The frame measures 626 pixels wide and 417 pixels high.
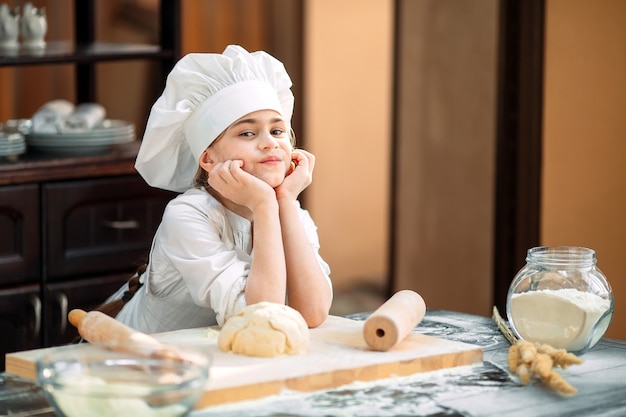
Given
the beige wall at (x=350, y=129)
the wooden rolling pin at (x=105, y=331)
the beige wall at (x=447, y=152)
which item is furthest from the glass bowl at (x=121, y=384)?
the beige wall at (x=350, y=129)

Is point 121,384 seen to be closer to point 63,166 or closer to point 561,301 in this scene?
point 561,301

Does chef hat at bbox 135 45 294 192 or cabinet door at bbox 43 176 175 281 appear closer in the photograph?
chef hat at bbox 135 45 294 192

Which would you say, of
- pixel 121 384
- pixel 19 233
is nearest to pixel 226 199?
pixel 121 384

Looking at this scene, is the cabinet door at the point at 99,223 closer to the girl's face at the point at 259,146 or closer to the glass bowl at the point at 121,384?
the girl's face at the point at 259,146

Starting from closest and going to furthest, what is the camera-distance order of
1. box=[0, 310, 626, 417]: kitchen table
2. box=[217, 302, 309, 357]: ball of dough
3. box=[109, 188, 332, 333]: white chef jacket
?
1. box=[0, 310, 626, 417]: kitchen table
2. box=[217, 302, 309, 357]: ball of dough
3. box=[109, 188, 332, 333]: white chef jacket

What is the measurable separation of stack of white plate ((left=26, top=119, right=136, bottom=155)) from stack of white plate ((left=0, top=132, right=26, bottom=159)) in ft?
0.26

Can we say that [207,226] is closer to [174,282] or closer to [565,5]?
[174,282]

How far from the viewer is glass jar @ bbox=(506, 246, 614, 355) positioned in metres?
1.92

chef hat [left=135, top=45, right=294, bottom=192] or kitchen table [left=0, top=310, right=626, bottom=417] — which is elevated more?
chef hat [left=135, top=45, right=294, bottom=192]

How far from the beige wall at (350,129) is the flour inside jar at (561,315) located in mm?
3533

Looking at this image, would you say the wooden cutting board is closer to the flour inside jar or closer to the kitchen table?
the kitchen table

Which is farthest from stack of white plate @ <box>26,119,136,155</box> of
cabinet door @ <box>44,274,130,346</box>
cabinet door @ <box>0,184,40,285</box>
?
cabinet door @ <box>44,274,130,346</box>

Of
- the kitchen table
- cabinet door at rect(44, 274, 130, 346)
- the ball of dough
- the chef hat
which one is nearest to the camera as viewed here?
the kitchen table

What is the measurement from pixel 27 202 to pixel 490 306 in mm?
1777
